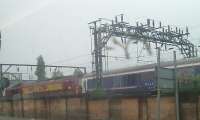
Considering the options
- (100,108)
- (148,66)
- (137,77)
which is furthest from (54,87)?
(100,108)

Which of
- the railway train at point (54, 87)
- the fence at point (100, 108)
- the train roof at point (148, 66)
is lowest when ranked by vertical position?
the fence at point (100, 108)

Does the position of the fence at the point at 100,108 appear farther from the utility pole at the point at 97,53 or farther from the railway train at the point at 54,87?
the utility pole at the point at 97,53

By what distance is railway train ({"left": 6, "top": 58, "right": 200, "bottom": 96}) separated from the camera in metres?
27.9

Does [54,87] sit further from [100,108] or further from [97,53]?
[100,108]

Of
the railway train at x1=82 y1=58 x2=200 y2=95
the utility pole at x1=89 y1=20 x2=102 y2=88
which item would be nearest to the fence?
the railway train at x1=82 y1=58 x2=200 y2=95

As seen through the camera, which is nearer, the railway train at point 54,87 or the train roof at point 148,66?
the train roof at point 148,66

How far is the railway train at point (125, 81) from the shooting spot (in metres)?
27.9

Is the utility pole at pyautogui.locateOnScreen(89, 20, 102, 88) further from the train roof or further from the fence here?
the fence

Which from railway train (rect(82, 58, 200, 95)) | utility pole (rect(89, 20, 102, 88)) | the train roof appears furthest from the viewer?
utility pole (rect(89, 20, 102, 88))

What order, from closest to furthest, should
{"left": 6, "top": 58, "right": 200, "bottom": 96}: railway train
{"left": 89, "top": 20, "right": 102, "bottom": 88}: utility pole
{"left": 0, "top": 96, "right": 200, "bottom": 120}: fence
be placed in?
{"left": 0, "top": 96, "right": 200, "bottom": 120}: fence < {"left": 6, "top": 58, "right": 200, "bottom": 96}: railway train < {"left": 89, "top": 20, "right": 102, "bottom": 88}: utility pole

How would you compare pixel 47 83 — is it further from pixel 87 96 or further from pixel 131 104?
pixel 131 104

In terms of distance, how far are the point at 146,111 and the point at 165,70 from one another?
636 cm

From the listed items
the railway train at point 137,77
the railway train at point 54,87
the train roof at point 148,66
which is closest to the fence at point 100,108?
the railway train at point 137,77

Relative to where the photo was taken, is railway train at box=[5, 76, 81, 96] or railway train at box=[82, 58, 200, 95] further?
railway train at box=[5, 76, 81, 96]
